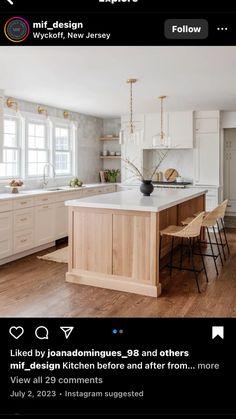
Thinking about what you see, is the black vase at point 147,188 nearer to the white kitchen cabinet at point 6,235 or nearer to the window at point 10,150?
the white kitchen cabinet at point 6,235

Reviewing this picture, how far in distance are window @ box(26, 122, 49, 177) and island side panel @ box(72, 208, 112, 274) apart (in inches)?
95.7

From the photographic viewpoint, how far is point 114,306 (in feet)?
10.2

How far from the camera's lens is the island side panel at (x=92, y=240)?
3.53m

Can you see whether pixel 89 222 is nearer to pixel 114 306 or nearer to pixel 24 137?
pixel 114 306

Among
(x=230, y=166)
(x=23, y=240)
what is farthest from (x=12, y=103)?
(x=230, y=166)

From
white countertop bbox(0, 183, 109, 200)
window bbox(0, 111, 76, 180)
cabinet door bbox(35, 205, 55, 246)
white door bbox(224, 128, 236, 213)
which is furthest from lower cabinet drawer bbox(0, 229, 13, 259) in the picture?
white door bbox(224, 128, 236, 213)

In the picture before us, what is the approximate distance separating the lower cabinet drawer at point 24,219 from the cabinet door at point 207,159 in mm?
A: 3282

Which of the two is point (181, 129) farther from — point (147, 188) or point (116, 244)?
point (116, 244)

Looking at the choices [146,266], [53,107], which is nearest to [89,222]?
[146,266]

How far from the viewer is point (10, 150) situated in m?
5.44

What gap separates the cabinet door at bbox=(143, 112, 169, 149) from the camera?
6785 millimetres

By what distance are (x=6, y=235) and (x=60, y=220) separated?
4.17 feet
